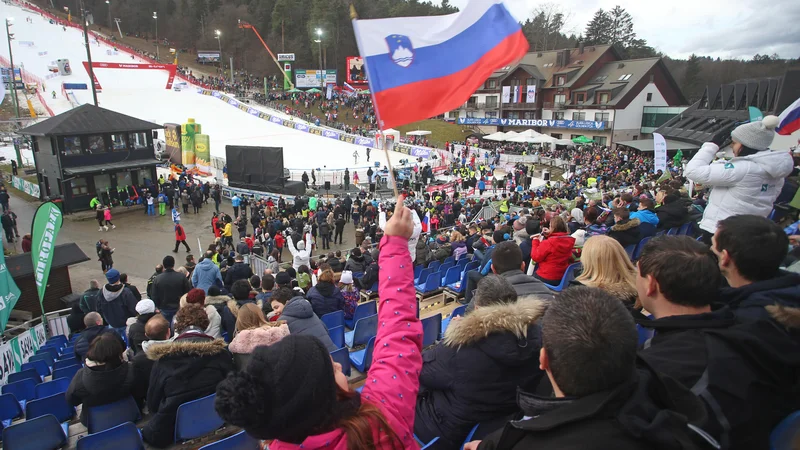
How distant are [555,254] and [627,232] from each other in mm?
1498

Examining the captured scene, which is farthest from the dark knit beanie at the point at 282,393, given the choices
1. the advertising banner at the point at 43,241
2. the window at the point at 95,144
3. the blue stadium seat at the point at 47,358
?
the window at the point at 95,144

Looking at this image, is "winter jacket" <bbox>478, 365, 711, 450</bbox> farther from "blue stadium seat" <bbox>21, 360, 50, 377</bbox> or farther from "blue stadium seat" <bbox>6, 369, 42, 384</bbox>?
"blue stadium seat" <bbox>21, 360, 50, 377</bbox>

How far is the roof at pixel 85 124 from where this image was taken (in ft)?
67.1

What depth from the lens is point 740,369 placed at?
173 cm

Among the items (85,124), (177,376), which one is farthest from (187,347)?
(85,124)

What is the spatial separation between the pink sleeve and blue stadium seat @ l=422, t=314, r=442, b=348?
322 cm

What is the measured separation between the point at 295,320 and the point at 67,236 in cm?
1794

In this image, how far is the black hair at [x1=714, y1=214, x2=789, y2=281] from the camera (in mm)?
2379

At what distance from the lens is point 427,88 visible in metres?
4.16

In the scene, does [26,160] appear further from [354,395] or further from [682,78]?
[682,78]

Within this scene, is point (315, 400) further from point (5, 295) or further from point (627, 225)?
point (5, 295)

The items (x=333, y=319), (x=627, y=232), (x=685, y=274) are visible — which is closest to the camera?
(x=685, y=274)

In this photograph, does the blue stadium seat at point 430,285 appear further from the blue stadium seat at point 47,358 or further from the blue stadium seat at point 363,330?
the blue stadium seat at point 47,358

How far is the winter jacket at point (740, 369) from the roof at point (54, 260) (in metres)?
12.2
